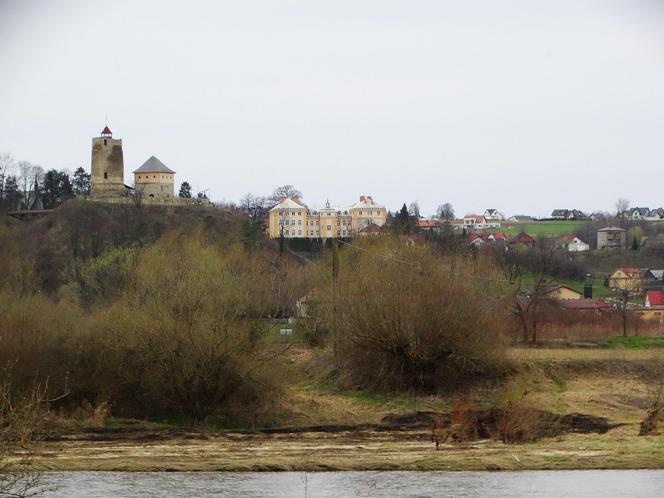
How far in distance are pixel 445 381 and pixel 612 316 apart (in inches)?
732

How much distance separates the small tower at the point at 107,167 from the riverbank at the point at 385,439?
72.2m

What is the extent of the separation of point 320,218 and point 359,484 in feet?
346

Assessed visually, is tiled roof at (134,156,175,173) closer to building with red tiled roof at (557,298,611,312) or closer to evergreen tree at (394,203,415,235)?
evergreen tree at (394,203,415,235)

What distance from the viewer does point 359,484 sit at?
1659cm

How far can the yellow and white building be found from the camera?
4488 inches

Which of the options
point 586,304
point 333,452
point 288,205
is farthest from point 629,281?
point 333,452

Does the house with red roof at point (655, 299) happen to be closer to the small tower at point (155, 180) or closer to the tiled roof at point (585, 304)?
the tiled roof at point (585, 304)

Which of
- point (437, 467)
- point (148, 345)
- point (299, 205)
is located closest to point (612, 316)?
point (148, 345)

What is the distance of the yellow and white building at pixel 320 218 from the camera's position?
11400 centimetres

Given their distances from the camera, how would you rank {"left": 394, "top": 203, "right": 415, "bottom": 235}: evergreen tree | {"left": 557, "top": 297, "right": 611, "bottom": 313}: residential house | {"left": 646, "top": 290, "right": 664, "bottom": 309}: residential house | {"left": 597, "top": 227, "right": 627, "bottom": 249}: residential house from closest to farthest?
{"left": 394, "top": 203, "right": 415, "bottom": 235}: evergreen tree < {"left": 557, "top": 297, "right": 611, "bottom": 313}: residential house < {"left": 646, "top": 290, "right": 664, "bottom": 309}: residential house < {"left": 597, "top": 227, "right": 627, "bottom": 249}: residential house

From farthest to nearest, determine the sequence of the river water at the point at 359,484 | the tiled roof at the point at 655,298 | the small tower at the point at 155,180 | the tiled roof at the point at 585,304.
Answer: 1. the small tower at the point at 155,180
2. the tiled roof at the point at 655,298
3. the tiled roof at the point at 585,304
4. the river water at the point at 359,484

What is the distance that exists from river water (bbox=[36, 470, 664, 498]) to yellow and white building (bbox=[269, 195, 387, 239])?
9071 centimetres

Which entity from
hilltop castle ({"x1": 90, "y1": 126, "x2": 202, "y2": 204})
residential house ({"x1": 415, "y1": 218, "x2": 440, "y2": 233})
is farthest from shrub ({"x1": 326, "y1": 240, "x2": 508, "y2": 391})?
hilltop castle ({"x1": 90, "y1": 126, "x2": 202, "y2": 204})

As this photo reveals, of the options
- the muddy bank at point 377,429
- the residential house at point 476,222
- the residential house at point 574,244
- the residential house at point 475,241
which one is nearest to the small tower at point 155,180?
the residential house at point 475,241
